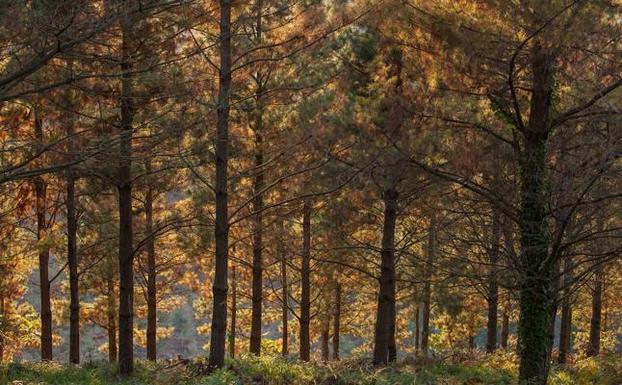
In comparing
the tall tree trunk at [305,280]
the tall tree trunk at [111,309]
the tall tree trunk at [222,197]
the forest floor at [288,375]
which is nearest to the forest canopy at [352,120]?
the tall tree trunk at [222,197]

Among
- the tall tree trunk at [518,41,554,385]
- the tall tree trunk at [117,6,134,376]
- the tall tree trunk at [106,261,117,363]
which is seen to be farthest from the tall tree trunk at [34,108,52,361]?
the tall tree trunk at [518,41,554,385]

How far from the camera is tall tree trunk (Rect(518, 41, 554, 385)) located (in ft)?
30.7

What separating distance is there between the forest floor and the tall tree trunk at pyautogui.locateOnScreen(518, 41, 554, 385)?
7.08 ft

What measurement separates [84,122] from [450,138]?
306 inches

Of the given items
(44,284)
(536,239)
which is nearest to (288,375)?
(536,239)

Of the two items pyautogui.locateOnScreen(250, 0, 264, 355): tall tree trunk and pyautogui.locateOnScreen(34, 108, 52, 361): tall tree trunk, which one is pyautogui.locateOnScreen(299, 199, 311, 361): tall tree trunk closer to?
pyautogui.locateOnScreen(250, 0, 264, 355): tall tree trunk

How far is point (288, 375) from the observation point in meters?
11.4

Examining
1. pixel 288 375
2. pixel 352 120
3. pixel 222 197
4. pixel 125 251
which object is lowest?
pixel 288 375

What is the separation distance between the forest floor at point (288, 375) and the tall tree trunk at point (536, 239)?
7.08ft

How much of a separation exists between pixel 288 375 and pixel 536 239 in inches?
205

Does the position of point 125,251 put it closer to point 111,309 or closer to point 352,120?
point 352,120

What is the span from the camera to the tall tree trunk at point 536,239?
30.7 ft

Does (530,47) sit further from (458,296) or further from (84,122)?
(458,296)

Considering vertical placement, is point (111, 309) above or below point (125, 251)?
below
